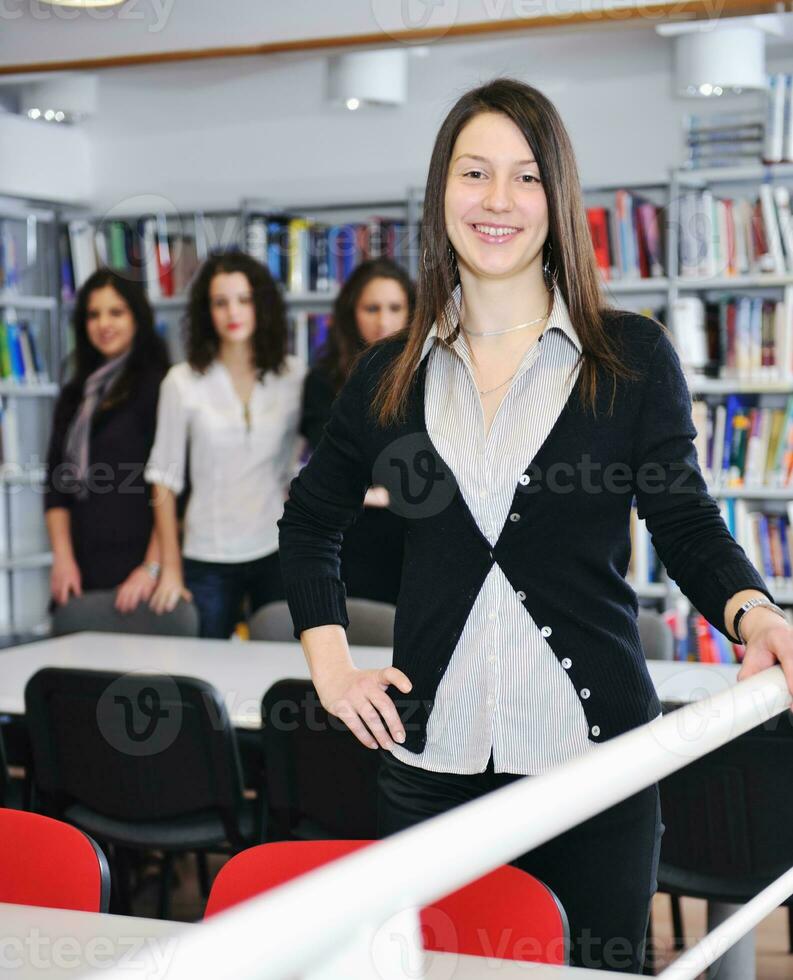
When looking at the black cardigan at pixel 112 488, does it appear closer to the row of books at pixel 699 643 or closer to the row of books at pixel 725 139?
the row of books at pixel 699 643

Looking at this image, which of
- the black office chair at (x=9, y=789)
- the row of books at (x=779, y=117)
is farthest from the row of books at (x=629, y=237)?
the black office chair at (x=9, y=789)

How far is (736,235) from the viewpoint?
4.50 metres

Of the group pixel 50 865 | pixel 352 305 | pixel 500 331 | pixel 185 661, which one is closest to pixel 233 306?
pixel 352 305

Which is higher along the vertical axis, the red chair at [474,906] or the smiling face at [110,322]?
the smiling face at [110,322]

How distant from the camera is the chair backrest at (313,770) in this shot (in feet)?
7.28

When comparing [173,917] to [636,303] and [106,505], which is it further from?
[636,303]

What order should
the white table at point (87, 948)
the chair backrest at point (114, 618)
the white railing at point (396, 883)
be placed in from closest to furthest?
the white railing at point (396, 883) < the white table at point (87, 948) < the chair backrest at point (114, 618)

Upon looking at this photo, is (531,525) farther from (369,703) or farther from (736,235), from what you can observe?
(736,235)

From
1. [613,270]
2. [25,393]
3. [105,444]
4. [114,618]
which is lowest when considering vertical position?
[114,618]

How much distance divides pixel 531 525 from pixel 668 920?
6.89 ft

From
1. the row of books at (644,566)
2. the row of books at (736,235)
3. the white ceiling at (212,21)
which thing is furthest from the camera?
the row of books at (644,566)

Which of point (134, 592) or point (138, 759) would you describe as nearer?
point (138, 759)

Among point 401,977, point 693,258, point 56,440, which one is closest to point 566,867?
point 401,977

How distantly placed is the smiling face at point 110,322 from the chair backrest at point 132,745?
5.71ft
